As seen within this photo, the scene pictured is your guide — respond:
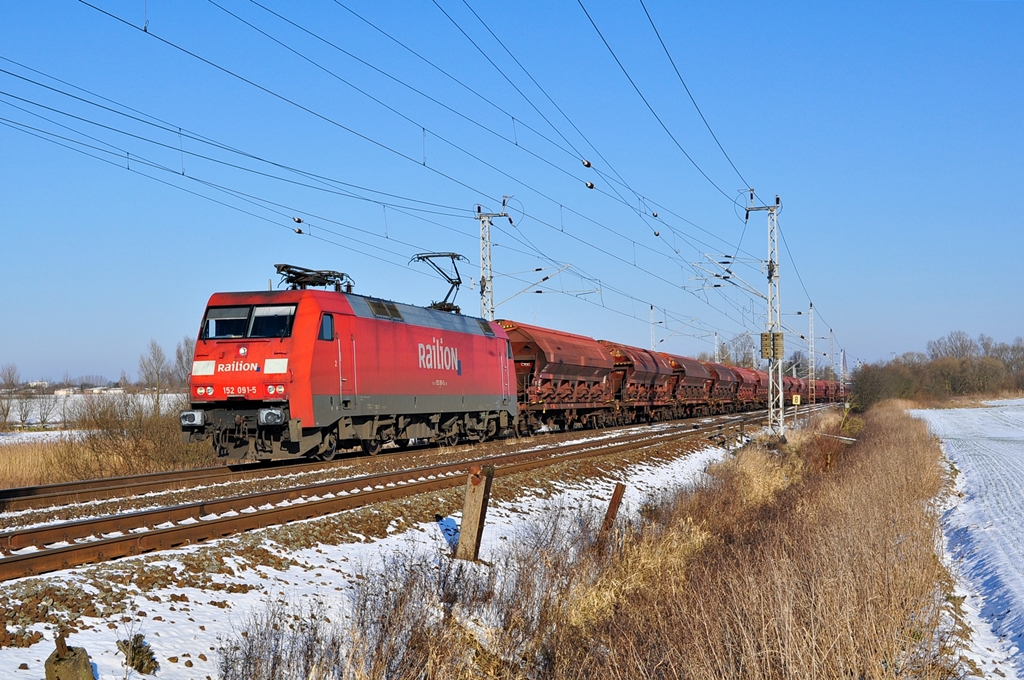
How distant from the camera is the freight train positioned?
1636 cm

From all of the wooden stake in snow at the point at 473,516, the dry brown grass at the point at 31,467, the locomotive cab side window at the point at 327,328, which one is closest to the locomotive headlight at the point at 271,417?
the locomotive cab side window at the point at 327,328

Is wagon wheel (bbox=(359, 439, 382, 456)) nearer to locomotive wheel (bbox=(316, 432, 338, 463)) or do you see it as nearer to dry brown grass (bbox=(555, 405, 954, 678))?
locomotive wheel (bbox=(316, 432, 338, 463))

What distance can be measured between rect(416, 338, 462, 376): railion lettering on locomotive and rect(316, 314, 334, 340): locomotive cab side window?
364cm

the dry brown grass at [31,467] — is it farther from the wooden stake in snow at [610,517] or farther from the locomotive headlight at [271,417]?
the wooden stake in snow at [610,517]

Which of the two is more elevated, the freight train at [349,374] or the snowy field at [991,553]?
the freight train at [349,374]

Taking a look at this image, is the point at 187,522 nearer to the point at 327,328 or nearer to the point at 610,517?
the point at 610,517

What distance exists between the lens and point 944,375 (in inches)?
4434

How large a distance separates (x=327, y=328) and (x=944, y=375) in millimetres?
112334

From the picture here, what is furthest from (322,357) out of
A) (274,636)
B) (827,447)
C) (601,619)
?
(827,447)

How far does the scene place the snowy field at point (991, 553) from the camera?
32.3 ft

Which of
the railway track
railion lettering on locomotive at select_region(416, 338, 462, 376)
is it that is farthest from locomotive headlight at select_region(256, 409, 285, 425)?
railion lettering on locomotive at select_region(416, 338, 462, 376)

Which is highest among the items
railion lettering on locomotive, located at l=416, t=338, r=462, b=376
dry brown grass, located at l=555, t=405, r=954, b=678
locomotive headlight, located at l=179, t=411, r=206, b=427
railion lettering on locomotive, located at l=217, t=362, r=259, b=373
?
railion lettering on locomotive, located at l=416, t=338, r=462, b=376

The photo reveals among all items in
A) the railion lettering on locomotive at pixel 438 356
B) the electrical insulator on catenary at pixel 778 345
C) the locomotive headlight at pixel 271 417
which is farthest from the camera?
the electrical insulator on catenary at pixel 778 345

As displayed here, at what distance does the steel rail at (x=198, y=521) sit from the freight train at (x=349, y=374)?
2643 mm
